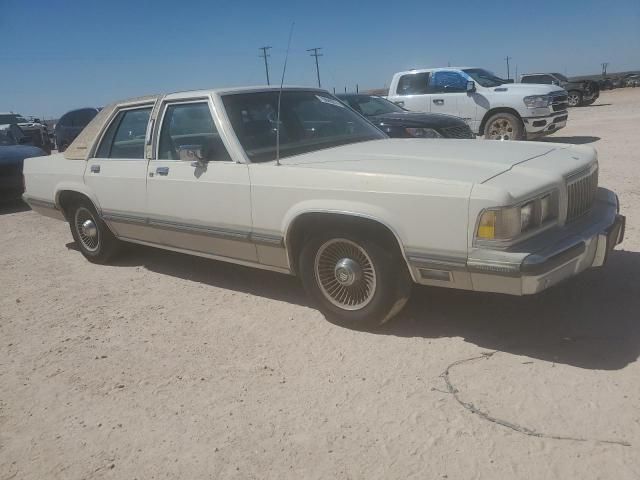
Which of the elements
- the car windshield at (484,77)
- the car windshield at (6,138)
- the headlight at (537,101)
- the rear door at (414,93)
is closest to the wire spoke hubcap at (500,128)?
the headlight at (537,101)

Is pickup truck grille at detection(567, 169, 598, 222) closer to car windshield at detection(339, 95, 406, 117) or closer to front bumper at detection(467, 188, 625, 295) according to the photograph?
front bumper at detection(467, 188, 625, 295)

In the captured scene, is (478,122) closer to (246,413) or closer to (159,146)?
(159,146)

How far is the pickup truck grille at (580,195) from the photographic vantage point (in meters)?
3.32

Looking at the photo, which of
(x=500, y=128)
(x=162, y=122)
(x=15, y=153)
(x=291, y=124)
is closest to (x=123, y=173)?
(x=162, y=122)

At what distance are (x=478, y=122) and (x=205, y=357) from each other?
32.7 feet

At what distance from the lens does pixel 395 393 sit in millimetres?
2930

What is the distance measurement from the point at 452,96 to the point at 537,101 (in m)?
1.71

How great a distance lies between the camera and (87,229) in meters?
5.62

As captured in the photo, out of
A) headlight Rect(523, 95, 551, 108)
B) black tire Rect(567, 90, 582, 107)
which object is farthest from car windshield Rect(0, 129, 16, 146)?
black tire Rect(567, 90, 582, 107)

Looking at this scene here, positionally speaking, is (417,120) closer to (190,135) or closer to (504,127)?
(504,127)

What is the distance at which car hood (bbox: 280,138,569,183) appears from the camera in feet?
10.4

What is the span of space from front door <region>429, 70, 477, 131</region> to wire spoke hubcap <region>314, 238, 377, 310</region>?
9.22m

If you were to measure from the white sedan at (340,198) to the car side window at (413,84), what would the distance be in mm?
8224

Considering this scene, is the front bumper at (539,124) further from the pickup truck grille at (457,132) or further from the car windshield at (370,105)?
the car windshield at (370,105)
